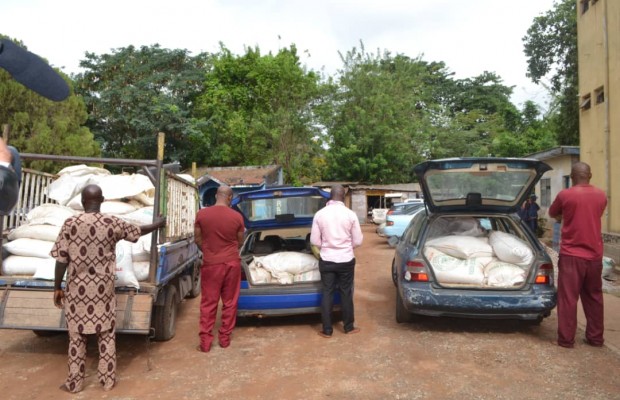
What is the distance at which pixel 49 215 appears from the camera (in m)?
5.41

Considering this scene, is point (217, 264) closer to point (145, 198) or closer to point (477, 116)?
point (145, 198)

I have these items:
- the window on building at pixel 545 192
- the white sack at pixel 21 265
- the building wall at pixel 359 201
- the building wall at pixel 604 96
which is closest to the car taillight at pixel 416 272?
the white sack at pixel 21 265

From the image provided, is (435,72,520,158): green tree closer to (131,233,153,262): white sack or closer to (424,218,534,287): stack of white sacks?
(424,218,534,287): stack of white sacks

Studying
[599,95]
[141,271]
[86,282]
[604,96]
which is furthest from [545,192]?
[86,282]

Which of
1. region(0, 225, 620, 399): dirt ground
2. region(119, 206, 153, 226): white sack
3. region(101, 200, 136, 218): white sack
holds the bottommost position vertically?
region(0, 225, 620, 399): dirt ground

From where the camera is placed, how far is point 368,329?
5.87m

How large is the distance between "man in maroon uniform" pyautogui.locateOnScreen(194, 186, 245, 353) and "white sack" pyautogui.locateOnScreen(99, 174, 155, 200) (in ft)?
4.32

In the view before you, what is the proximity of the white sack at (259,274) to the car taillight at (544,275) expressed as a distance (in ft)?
10.2

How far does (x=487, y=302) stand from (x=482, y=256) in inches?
28.3

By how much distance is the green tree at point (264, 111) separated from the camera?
2839 cm

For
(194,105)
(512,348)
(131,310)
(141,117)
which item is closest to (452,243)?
(512,348)

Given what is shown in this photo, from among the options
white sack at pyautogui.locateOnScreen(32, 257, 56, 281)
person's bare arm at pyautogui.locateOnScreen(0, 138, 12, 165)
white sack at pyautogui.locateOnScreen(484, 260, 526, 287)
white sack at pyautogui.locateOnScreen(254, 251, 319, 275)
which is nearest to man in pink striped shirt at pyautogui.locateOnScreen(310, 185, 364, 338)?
white sack at pyautogui.locateOnScreen(254, 251, 319, 275)

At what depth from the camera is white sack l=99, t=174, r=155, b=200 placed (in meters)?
5.94

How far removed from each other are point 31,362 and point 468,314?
4.52 metres
